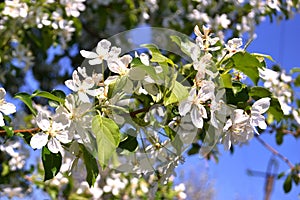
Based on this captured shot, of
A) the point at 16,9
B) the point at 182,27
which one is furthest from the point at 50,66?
→ the point at 16,9

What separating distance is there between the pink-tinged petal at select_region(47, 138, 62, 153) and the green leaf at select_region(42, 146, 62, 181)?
2 centimetres

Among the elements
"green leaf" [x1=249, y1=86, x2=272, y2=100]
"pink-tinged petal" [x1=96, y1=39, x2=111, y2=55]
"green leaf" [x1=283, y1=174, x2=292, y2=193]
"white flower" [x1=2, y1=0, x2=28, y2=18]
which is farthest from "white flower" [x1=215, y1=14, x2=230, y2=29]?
"pink-tinged petal" [x1=96, y1=39, x2=111, y2=55]

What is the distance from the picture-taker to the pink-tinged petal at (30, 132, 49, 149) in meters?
0.68

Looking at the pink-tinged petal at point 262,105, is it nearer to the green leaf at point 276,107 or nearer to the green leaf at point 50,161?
the green leaf at point 276,107

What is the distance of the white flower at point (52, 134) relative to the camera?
67cm

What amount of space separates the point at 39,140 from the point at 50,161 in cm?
4

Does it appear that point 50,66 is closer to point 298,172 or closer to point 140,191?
point 140,191

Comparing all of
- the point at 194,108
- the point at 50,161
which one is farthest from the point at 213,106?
the point at 50,161

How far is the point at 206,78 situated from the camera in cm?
67

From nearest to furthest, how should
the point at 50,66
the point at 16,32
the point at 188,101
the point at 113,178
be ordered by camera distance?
the point at 188,101 → the point at 16,32 → the point at 113,178 → the point at 50,66

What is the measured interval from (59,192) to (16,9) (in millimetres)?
616

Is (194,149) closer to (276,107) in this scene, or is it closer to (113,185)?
(113,185)

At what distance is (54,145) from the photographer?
0.68 meters

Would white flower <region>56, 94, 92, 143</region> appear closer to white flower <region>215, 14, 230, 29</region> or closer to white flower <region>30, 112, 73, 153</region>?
white flower <region>30, 112, 73, 153</region>
